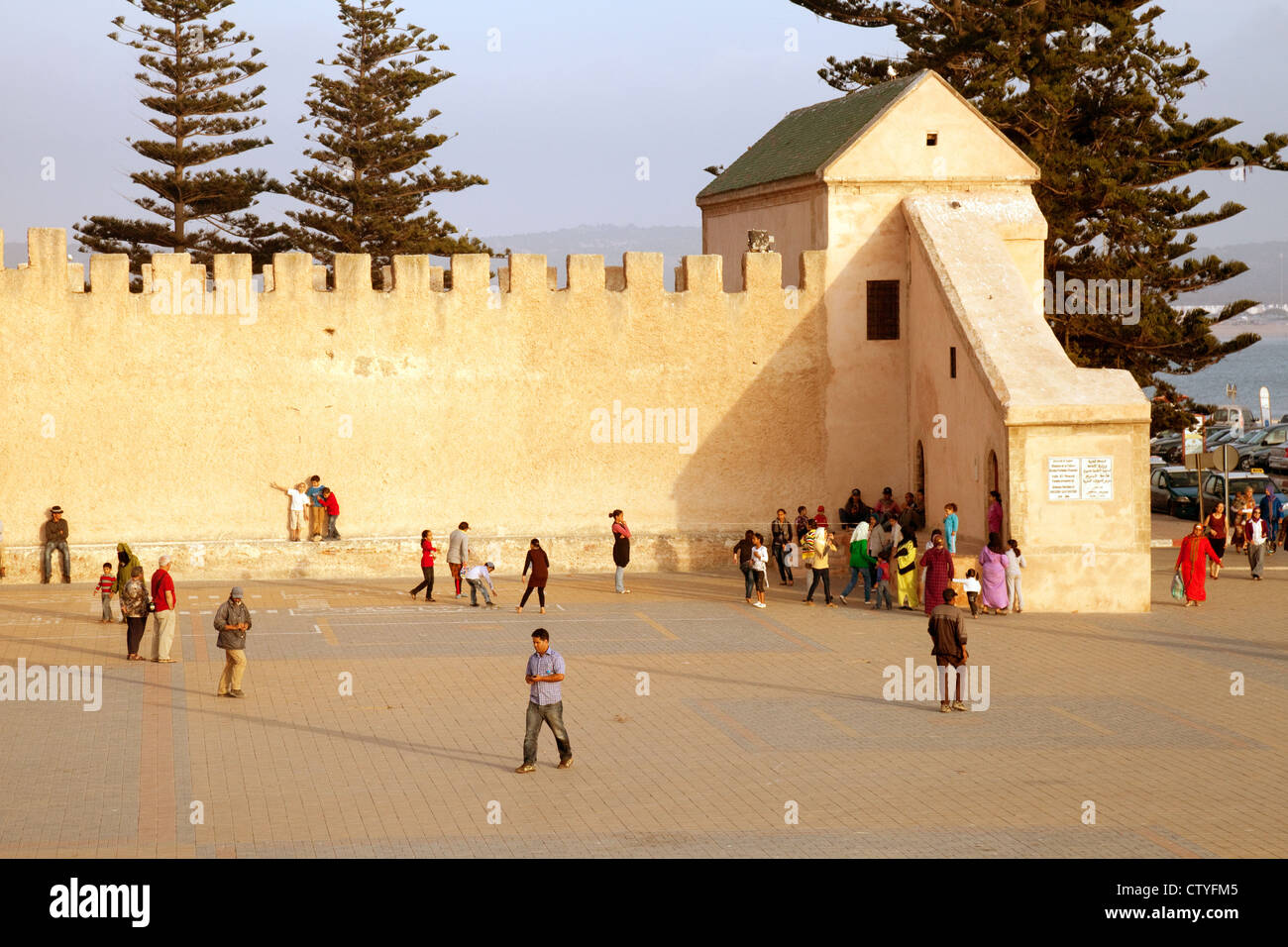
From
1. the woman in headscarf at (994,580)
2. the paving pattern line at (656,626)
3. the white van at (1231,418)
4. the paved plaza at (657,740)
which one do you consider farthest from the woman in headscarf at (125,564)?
the white van at (1231,418)

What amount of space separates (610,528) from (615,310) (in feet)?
11.8

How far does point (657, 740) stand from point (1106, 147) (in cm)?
2580

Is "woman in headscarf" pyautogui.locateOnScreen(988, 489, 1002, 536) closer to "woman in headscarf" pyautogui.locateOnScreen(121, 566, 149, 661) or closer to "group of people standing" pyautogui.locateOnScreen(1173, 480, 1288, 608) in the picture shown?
"group of people standing" pyautogui.locateOnScreen(1173, 480, 1288, 608)

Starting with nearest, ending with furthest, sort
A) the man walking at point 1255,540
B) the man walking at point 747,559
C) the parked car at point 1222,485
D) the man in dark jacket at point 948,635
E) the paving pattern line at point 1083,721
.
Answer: the paving pattern line at point 1083,721 → the man in dark jacket at point 948,635 → the man walking at point 747,559 → the man walking at point 1255,540 → the parked car at point 1222,485

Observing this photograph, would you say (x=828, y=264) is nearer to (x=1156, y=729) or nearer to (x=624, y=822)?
(x=1156, y=729)

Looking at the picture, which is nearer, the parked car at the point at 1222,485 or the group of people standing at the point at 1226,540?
the group of people standing at the point at 1226,540

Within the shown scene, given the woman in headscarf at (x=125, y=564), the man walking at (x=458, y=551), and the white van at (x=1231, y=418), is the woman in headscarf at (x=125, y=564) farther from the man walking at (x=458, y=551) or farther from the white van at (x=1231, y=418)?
the white van at (x=1231, y=418)

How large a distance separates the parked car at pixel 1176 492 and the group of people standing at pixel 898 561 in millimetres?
12380

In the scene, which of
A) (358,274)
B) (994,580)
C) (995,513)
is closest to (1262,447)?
(995,513)

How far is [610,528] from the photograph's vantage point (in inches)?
1083

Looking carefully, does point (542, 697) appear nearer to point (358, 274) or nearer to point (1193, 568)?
point (1193, 568)

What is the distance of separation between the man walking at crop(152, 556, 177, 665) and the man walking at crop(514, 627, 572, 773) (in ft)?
21.1

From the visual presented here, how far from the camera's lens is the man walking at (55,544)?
25.3 m

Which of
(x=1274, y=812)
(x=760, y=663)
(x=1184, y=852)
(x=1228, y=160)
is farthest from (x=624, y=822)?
(x=1228, y=160)
